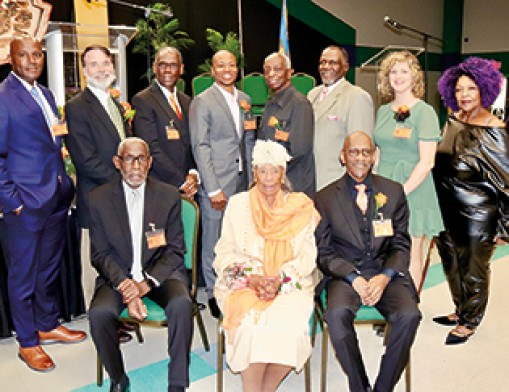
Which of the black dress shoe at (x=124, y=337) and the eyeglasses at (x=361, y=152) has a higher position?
the eyeglasses at (x=361, y=152)

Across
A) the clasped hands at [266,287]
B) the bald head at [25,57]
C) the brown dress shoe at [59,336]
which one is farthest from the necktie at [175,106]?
the brown dress shoe at [59,336]

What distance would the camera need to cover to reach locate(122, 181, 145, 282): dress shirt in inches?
114

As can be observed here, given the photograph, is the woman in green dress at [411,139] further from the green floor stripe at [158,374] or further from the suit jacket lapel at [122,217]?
the suit jacket lapel at [122,217]

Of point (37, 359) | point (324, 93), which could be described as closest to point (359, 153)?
point (324, 93)

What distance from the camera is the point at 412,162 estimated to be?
3.38 meters

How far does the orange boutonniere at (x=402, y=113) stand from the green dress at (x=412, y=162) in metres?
0.03

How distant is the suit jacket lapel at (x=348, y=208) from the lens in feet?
9.27

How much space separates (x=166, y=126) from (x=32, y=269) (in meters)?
1.30

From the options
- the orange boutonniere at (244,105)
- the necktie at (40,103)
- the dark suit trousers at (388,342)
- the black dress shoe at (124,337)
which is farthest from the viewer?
the orange boutonniere at (244,105)

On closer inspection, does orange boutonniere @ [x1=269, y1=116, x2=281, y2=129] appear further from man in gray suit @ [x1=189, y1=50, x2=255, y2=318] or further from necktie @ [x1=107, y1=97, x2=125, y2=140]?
necktie @ [x1=107, y1=97, x2=125, y2=140]

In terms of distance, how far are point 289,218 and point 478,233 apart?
1427 mm

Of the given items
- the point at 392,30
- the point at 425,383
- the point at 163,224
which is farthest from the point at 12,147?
the point at 392,30

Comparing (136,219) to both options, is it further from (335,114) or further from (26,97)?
(335,114)

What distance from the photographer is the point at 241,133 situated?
12.2 feet
